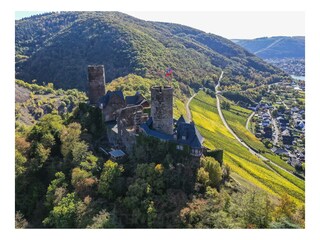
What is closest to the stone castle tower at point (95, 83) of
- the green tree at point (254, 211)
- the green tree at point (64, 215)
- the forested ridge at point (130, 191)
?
the forested ridge at point (130, 191)

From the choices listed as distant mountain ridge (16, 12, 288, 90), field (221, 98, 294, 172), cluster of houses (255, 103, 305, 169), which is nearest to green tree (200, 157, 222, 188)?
field (221, 98, 294, 172)

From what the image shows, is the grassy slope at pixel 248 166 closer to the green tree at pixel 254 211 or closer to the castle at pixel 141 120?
the castle at pixel 141 120

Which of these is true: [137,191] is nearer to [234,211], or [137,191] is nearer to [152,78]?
[234,211]

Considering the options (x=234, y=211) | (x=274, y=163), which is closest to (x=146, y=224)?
(x=234, y=211)

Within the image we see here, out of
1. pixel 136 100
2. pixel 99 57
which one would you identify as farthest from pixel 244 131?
pixel 99 57

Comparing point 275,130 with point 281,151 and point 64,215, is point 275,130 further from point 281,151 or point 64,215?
point 64,215

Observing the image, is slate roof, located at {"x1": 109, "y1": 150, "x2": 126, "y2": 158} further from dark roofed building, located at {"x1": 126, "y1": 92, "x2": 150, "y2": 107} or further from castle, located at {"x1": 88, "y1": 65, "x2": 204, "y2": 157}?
dark roofed building, located at {"x1": 126, "y1": 92, "x2": 150, "y2": 107}
